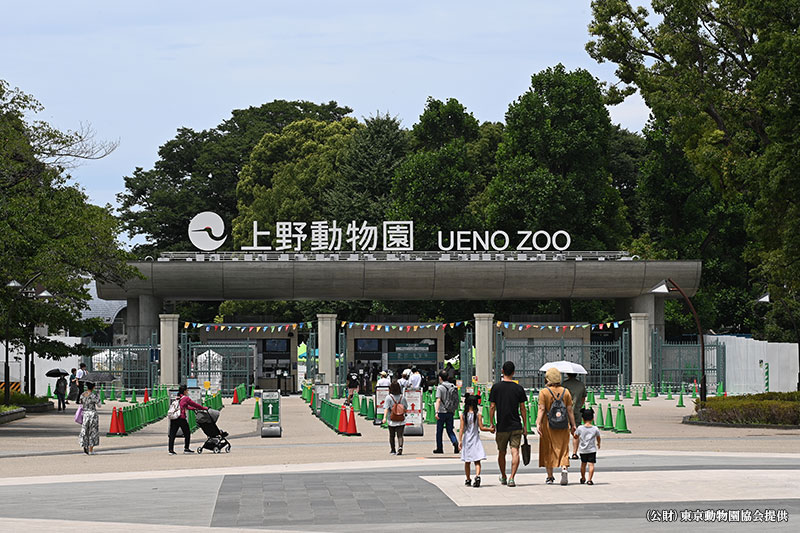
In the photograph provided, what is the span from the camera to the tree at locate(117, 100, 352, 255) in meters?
94.5

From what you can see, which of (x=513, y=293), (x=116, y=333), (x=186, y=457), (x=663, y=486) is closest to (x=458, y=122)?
(x=513, y=293)

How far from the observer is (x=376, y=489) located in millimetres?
17875

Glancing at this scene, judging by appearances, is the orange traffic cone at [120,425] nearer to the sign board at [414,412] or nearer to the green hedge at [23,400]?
the sign board at [414,412]

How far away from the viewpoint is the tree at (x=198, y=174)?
94500 millimetres

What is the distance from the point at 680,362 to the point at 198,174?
50.8m

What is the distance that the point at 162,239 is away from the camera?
95.2m

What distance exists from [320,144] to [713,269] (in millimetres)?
34408

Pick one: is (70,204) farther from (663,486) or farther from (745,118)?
(663,486)

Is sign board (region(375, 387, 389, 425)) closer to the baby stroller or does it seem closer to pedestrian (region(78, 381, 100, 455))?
the baby stroller

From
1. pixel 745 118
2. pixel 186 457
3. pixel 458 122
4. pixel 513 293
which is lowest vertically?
pixel 186 457

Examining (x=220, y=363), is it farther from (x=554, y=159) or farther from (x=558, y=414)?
(x=558, y=414)

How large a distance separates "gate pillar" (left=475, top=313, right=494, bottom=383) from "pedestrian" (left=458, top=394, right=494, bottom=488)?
41177 millimetres

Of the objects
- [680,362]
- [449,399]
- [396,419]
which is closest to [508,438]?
[449,399]

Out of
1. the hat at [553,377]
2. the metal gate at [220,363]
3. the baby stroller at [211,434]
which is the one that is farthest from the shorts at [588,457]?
the metal gate at [220,363]
